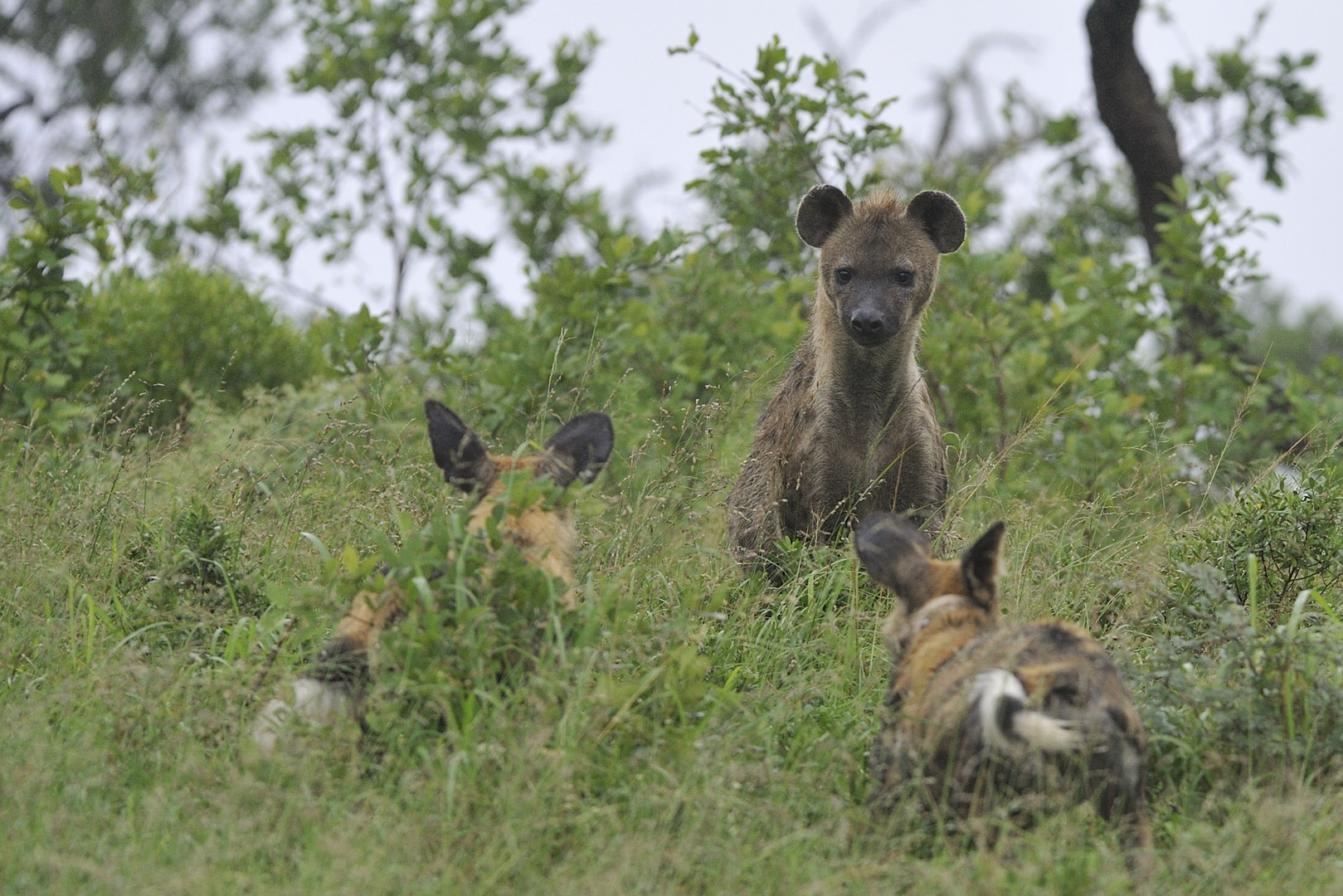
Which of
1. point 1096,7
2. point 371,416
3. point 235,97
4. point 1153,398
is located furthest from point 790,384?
point 235,97

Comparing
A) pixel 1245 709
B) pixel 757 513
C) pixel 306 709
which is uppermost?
pixel 757 513

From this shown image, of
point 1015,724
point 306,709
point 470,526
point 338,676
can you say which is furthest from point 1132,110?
point 306,709

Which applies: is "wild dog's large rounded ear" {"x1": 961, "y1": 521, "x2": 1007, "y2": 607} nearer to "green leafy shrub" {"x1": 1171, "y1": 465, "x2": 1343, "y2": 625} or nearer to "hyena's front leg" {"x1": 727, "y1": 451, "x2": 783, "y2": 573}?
"green leafy shrub" {"x1": 1171, "y1": 465, "x2": 1343, "y2": 625}

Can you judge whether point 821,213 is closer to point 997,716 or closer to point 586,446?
point 586,446

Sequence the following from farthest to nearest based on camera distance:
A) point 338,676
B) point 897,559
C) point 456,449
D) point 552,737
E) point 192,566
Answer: point 192,566 < point 456,449 < point 897,559 < point 338,676 < point 552,737

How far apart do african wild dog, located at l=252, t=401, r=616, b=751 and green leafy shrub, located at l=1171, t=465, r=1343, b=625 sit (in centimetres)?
235

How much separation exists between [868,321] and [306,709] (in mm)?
3025

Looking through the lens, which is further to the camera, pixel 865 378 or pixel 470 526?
pixel 865 378

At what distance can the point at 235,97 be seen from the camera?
24406 millimetres

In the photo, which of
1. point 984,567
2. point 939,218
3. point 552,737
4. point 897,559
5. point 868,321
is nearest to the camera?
point 552,737

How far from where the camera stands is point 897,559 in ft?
14.0

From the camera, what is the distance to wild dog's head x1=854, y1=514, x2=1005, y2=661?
409cm

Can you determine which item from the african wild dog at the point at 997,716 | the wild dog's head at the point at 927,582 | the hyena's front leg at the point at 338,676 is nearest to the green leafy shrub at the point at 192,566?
the hyena's front leg at the point at 338,676

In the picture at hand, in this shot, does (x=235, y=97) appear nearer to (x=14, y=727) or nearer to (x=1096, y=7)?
(x=1096, y=7)
